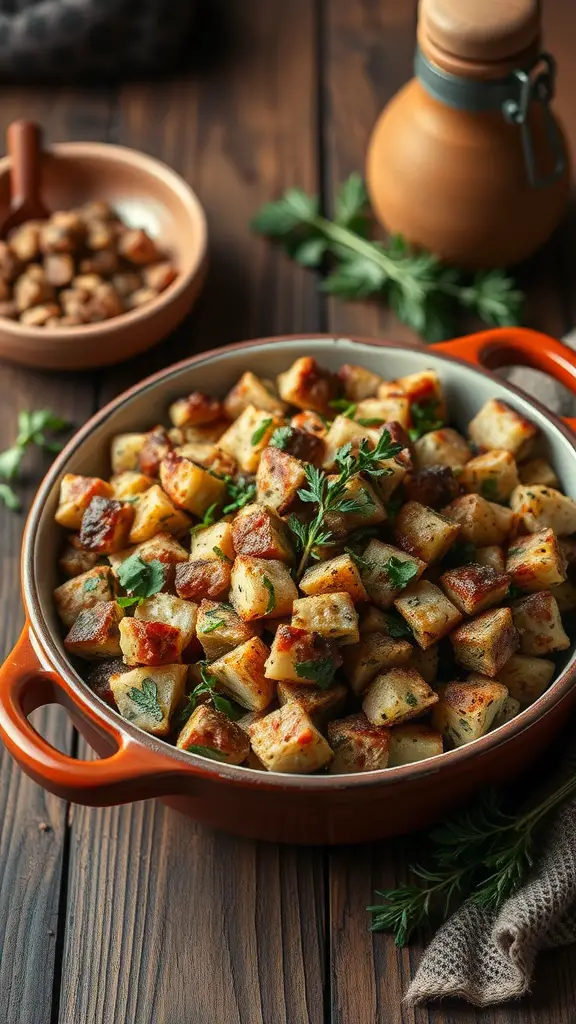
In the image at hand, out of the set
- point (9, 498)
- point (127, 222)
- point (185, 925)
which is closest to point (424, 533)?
point (185, 925)

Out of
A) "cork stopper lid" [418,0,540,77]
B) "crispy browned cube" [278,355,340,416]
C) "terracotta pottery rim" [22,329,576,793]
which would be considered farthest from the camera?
"cork stopper lid" [418,0,540,77]

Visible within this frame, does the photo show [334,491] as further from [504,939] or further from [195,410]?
[504,939]

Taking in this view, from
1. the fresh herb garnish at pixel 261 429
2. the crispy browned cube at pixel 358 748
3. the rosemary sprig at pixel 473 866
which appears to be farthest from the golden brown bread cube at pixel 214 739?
the fresh herb garnish at pixel 261 429

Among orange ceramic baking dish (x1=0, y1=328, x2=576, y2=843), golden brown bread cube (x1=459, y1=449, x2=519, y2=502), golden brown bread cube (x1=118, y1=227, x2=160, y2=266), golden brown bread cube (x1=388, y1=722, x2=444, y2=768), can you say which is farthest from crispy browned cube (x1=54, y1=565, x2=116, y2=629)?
golden brown bread cube (x1=118, y1=227, x2=160, y2=266)

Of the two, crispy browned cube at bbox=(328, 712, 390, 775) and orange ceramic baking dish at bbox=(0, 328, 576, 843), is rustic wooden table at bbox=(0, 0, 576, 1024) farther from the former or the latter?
crispy browned cube at bbox=(328, 712, 390, 775)

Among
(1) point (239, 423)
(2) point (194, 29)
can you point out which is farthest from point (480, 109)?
(2) point (194, 29)

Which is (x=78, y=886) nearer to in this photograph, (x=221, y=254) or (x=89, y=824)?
(x=89, y=824)

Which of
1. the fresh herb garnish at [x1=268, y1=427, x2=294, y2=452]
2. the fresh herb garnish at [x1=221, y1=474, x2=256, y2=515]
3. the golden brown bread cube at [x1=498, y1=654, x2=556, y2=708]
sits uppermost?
the fresh herb garnish at [x1=268, y1=427, x2=294, y2=452]
